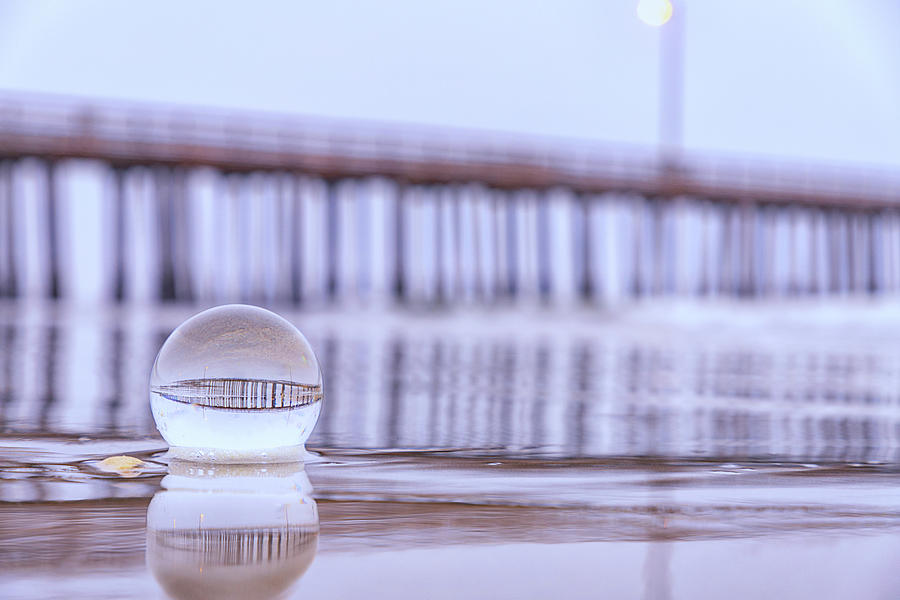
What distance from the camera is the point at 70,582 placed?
84 cm

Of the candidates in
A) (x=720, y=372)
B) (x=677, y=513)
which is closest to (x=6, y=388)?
(x=677, y=513)

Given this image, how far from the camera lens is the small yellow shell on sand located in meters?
1.47

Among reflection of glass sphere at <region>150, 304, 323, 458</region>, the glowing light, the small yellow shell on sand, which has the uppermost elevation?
the glowing light

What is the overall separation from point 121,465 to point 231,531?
0.51 meters

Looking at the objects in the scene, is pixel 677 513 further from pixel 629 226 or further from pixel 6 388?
pixel 629 226

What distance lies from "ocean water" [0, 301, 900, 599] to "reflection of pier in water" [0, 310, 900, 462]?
17 millimetres

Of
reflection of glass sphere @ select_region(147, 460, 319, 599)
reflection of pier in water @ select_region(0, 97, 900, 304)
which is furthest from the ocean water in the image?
reflection of pier in water @ select_region(0, 97, 900, 304)

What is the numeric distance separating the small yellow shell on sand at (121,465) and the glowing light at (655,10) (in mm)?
20334

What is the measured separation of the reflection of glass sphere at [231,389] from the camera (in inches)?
62.1

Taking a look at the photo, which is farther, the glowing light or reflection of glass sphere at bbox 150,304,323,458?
the glowing light

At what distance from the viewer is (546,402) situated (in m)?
2.82

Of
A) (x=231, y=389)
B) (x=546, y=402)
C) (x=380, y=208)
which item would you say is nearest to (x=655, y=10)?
(x=380, y=208)

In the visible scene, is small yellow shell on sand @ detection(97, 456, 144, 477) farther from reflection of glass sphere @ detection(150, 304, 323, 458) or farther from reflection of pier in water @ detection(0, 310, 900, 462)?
reflection of pier in water @ detection(0, 310, 900, 462)

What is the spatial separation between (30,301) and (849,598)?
17495mm
